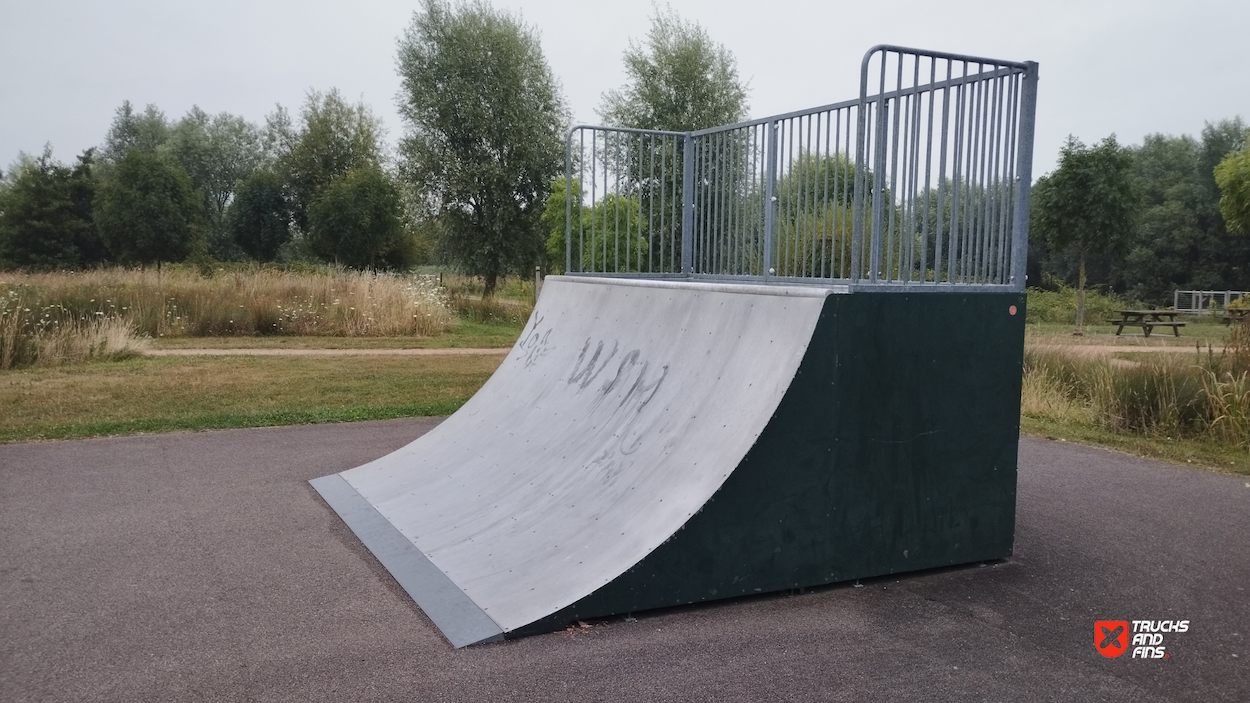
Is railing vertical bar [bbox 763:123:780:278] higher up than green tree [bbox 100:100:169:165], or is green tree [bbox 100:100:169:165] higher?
green tree [bbox 100:100:169:165]

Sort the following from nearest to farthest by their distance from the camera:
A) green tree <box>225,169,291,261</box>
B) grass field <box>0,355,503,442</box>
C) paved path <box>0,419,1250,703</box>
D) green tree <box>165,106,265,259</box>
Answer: paved path <box>0,419,1250,703</box> → grass field <box>0,355,503,442</box> → green tree <box>225,169,291,261</box> → green tree <box>165,106,265,259</box>

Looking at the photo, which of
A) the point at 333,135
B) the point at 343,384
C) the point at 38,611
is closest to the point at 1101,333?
the point at 343,384

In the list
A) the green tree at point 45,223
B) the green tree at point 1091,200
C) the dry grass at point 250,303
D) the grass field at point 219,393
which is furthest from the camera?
the green tree at point 45,223

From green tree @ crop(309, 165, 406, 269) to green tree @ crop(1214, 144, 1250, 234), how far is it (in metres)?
26.9

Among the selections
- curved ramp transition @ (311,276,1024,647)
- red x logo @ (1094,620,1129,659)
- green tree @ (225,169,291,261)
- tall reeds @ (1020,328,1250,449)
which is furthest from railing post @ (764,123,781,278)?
green tree @ (225,169,291,261)

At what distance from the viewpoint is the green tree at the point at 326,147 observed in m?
44.7

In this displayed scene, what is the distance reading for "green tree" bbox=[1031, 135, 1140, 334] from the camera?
85.5 ft

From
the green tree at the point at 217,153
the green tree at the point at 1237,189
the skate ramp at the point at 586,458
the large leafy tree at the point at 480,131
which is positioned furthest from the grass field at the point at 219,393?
the green tree at the point at 217,153

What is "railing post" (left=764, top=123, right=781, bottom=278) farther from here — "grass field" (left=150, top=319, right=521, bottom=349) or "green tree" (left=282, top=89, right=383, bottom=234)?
"green tree" (left=282, top=89, right=383, bottom=234)

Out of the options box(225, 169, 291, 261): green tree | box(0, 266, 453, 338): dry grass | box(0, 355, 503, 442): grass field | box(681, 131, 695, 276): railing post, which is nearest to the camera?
box(681, 131, 695, 276): railing post

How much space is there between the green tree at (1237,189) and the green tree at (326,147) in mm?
34414

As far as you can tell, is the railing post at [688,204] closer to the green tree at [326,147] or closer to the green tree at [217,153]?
the green tree at [326,147]

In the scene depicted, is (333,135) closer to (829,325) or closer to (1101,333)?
(1101,333)

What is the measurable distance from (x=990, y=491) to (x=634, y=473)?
5.94 ft
